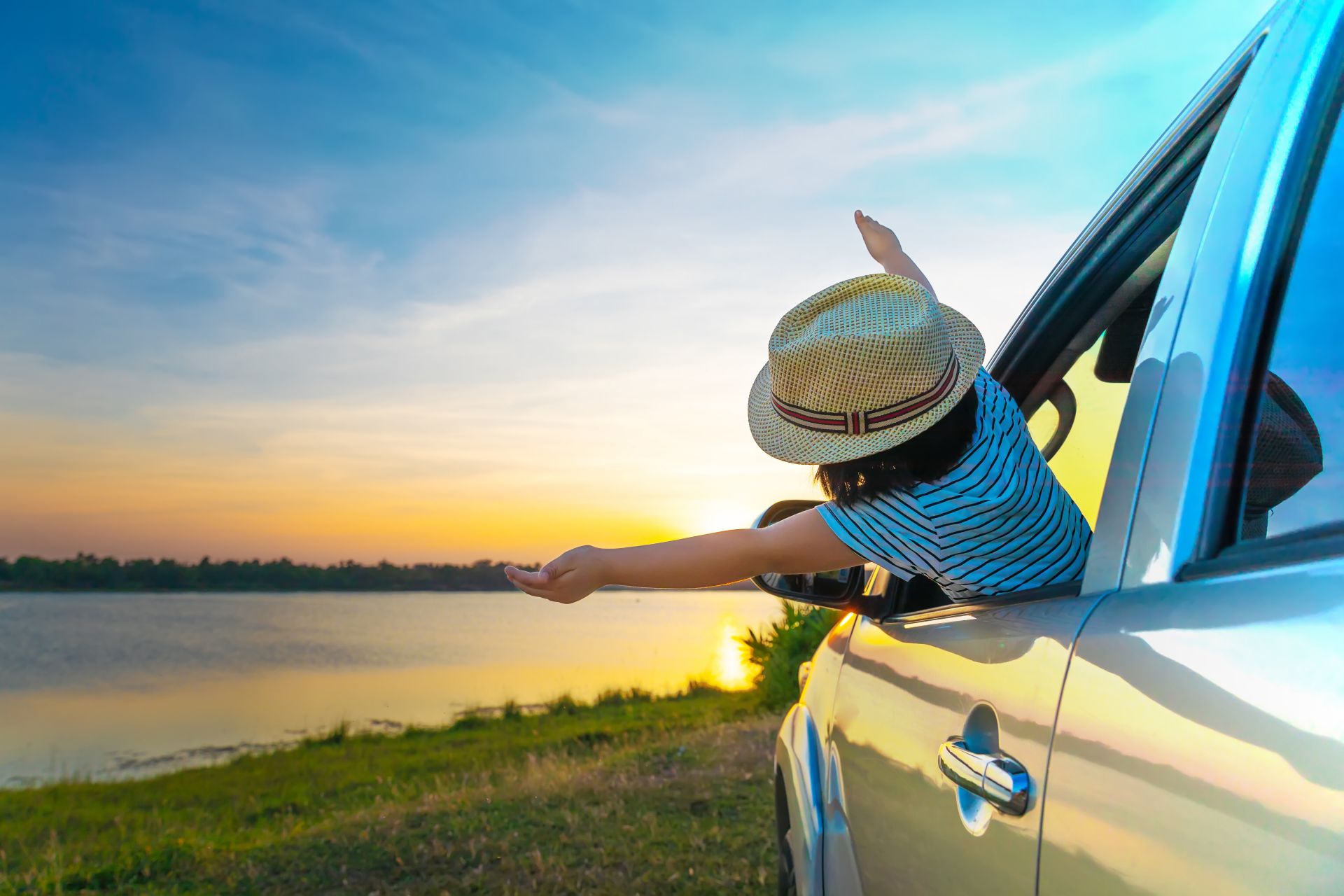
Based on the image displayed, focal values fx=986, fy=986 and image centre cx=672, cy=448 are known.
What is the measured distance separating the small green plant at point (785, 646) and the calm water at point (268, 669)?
325mm

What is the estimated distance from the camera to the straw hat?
1.69 metres

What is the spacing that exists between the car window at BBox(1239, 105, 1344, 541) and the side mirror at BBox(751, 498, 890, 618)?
3.24 ft

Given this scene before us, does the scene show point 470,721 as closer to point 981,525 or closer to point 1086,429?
point 1086,429

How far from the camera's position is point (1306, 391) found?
989 millimetres

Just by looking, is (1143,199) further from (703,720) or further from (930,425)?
(703,720)

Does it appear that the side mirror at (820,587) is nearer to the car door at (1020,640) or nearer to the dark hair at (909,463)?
the car door at (1020,640)

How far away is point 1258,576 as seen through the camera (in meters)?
0.84

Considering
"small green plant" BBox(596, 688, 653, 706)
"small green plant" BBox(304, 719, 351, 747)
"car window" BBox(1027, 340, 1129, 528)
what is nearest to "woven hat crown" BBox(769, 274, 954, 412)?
"car window" BBox(1027, 340, 1129, 528)

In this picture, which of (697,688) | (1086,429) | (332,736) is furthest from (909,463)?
(697,688)

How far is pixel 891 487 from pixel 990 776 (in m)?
0.66

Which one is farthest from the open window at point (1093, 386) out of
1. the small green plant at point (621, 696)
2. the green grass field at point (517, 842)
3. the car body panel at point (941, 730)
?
the small green plant at point (621, 696)

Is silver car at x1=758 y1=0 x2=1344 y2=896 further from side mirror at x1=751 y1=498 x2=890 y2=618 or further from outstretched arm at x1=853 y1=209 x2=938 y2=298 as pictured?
outstretched arm at x1=853 y1=209 x2=938 y2=298

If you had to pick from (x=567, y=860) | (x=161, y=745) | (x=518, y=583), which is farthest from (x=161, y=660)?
(x=518, y=583)

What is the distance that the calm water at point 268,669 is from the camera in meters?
22.3
